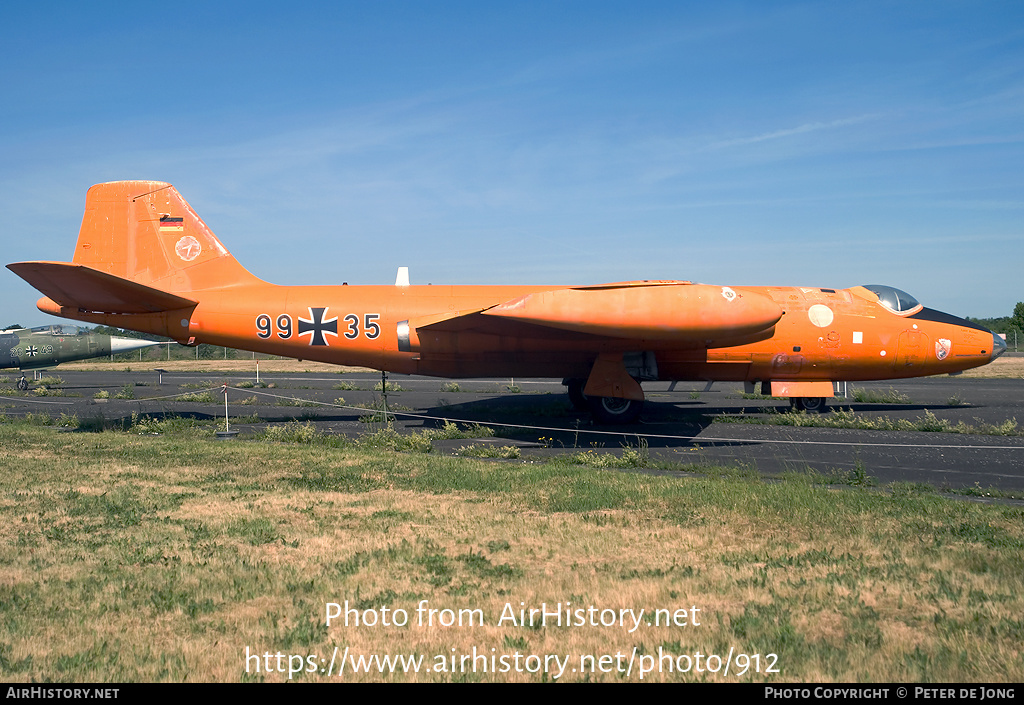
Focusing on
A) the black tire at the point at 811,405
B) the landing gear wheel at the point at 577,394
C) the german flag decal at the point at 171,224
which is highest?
the german flag decal at the point at 171,224

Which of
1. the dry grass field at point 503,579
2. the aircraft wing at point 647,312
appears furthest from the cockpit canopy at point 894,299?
the dry grass field at point 503,579

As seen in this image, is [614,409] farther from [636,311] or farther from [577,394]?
[636,311]

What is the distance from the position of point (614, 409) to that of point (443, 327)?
421 cm

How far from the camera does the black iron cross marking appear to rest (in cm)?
1620

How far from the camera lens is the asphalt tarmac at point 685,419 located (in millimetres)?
11680

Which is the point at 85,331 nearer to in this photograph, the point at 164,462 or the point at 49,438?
the point at 49,438

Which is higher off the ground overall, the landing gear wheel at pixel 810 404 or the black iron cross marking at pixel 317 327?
the black iron cross marking at pixel 317 327

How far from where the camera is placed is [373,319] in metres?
16.2

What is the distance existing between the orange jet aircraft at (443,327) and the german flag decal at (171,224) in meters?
0.03

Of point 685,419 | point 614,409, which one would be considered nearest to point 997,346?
point 685,419

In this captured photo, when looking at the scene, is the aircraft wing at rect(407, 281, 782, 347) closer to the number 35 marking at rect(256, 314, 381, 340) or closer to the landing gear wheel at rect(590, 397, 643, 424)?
the landing gear wheel at rect(590, 397, 643, 424)

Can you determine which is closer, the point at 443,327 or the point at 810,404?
the point at 443,327

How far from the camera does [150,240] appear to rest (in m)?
16.5

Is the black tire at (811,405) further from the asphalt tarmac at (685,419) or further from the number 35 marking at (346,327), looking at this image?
the number 35 marking at (346,327)
